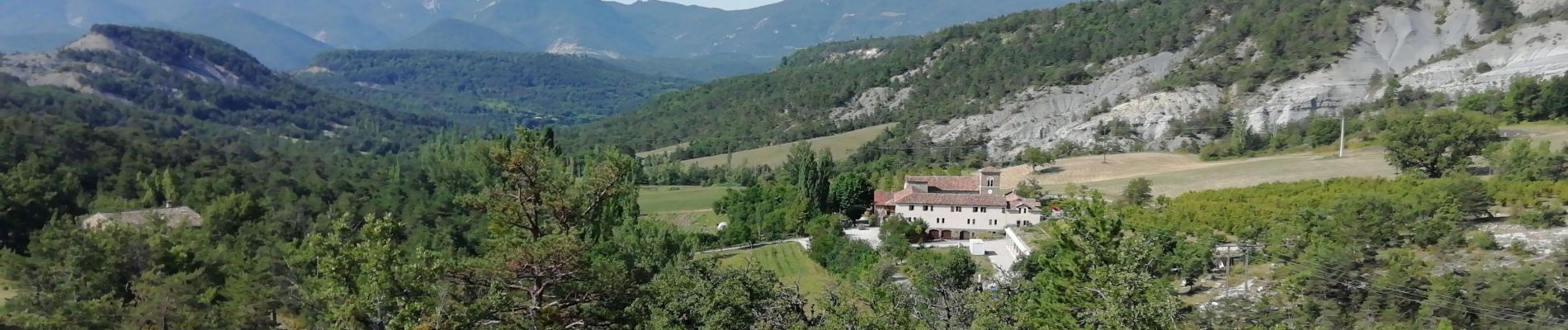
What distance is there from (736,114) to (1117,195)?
269 feet

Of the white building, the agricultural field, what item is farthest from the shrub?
the white building

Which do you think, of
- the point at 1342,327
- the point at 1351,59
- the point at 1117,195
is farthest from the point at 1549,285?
the point at 1351,59

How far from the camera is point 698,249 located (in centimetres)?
4591

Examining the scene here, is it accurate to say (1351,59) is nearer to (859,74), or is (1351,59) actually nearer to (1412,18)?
(1412,18)

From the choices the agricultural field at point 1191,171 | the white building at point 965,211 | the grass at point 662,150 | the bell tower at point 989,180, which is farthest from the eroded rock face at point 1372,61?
the grass at point 662,150

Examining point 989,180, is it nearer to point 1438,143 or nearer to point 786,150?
point 1438,143

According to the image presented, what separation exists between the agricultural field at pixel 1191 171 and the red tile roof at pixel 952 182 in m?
5.30

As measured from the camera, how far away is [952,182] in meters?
50.4

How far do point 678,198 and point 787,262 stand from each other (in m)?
28.6

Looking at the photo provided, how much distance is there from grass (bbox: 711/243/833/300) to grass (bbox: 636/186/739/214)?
16.5m

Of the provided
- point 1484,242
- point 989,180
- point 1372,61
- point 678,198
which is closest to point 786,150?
point 678,198

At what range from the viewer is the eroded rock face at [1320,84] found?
67.5 metres

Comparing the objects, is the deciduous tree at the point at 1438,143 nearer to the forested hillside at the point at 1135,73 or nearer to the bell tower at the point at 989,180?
the bell tower at the point at 989,180

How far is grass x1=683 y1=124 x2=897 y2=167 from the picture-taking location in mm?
90988
